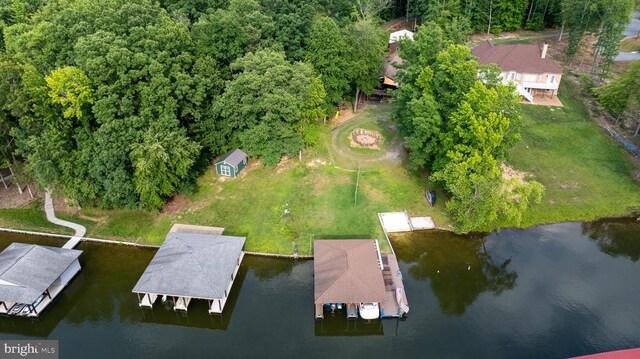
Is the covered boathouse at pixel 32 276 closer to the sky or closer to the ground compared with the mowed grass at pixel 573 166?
closer to the sky

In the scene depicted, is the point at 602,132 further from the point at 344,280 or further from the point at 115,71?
the point at 115,71

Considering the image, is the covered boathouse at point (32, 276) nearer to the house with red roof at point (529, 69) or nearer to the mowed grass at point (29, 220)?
the mowed grass at point (29, 220)

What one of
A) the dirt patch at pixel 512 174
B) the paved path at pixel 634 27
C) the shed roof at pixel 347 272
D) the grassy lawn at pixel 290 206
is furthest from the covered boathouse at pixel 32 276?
the paved path at pixel 634 27

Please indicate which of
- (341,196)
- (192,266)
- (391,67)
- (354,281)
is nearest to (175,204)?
(192,266)

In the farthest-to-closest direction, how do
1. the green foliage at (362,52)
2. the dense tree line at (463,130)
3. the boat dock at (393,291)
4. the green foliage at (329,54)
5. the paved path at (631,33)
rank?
the paved path at (631,33), the green foliage at (362,52), the green foliage at (329,54), the dense tree line at (463,130), the boat dock at (393,291)

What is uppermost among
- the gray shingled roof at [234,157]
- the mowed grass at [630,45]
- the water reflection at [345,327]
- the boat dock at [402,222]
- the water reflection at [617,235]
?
the mowed grass at [630,45]

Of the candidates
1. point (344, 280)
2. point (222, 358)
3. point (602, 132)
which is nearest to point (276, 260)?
point (344, 280)
